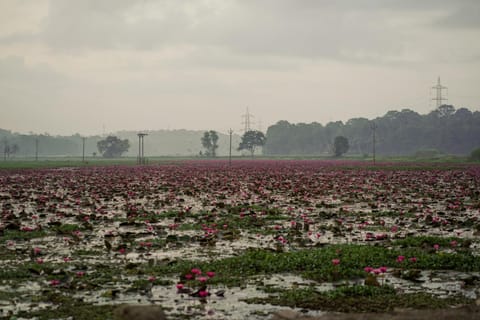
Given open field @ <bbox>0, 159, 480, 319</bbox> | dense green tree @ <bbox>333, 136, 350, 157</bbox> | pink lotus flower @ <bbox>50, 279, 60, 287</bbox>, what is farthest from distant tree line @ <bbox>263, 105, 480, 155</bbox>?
pink lotus flower @ <bbox>50, 279, 60, 287</bbox>

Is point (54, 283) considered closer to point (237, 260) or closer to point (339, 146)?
point (237, 260)

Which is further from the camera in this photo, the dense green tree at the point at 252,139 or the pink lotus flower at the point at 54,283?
the dense green tree at the point at 252,139

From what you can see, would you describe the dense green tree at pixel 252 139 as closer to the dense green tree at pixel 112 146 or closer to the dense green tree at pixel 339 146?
the dense green tree at pixel 339 146

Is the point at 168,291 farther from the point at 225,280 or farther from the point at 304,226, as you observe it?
the point at 304,226

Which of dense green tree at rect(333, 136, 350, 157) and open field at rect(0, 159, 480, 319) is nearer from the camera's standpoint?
open field at rect(0, 159, 480, 319)

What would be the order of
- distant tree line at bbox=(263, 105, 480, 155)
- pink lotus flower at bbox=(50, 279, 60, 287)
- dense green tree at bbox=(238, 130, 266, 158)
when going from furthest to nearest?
1. dense green tree at bbox=(238, 130, 266, 158)
2. distant tree line at bbox=(263, 105, 480, 155)
3. pink lotus flower at bbox=(50, 279, 60, 287)


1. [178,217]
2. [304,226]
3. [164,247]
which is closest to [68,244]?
[164,247]

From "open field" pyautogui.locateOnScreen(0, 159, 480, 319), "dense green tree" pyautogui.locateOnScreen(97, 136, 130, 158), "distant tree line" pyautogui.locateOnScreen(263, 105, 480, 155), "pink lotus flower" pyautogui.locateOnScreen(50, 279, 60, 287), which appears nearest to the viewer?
"open field" pyautogui.locateOnScreen(0, 159, 480, 319)

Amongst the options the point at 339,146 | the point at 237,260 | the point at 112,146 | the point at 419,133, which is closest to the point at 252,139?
the point at 339,146

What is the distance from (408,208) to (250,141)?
15108 cm

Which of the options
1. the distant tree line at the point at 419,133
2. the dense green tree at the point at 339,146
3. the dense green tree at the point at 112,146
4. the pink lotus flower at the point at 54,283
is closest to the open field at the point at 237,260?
the pink lotus flower at the point at 54,283

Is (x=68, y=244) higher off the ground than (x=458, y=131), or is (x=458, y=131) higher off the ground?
(x=458, y=131)

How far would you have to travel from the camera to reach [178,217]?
17.4 m

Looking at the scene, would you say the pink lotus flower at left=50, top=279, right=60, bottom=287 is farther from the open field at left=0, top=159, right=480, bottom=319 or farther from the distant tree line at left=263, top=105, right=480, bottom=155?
the distant tree line at left=263, top=105, right=480, bottom=155
